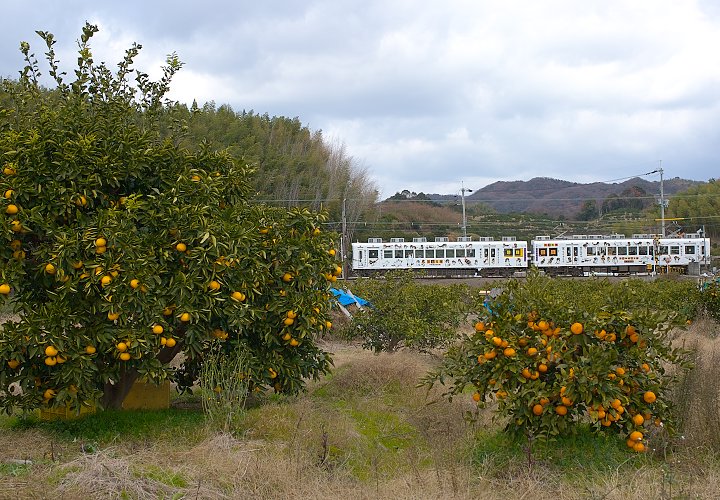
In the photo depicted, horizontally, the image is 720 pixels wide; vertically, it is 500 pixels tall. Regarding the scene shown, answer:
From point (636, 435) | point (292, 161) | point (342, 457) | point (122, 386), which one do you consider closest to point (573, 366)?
point (636, 435)

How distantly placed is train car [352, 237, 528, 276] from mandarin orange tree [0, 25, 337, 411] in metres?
37.4

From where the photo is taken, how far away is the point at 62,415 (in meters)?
7.39

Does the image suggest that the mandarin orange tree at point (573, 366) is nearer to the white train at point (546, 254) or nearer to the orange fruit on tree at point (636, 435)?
the orange fruit on tree at point (636, 435)

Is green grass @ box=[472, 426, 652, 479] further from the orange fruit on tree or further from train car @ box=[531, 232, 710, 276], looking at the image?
train car @ box=[531, 232, 710, 276]

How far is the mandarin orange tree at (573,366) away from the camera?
572cm

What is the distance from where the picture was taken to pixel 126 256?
21.3 ft

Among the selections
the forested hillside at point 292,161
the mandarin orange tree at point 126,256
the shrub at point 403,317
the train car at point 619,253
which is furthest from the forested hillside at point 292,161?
the mandarin orange tree at point 126,256

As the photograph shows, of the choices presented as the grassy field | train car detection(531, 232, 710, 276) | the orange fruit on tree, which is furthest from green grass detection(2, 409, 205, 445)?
train car detection(531, 232, 710, 276)

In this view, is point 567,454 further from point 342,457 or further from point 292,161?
point 292,161

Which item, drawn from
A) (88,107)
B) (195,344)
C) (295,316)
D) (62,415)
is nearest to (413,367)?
(295,316)

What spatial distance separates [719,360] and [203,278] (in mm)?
4981

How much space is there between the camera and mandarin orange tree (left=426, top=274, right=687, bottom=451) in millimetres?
5719

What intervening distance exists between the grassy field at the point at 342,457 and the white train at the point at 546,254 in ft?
123

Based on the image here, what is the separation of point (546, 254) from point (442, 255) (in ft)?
20.1
